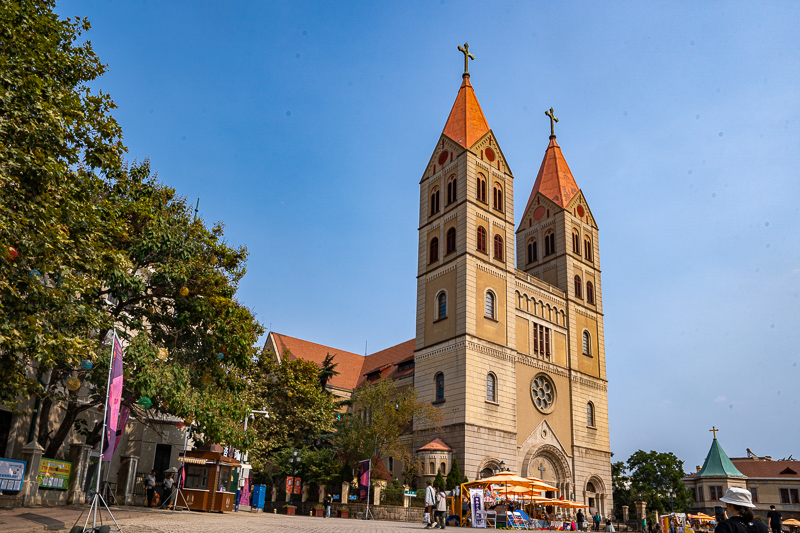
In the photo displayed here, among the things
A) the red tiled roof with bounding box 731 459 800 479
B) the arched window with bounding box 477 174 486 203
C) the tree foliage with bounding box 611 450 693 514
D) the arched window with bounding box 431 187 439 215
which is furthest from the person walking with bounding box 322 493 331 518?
the red tiled roof with bounding box 731 459 800 479

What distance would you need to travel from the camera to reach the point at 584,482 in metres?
43.0

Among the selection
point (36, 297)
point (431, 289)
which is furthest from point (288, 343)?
point (36, 297)

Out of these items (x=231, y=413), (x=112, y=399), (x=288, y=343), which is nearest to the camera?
(x=112, y=399)

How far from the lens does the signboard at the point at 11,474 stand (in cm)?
1608

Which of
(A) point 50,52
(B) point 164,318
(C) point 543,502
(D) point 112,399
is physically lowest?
(C) point 543,502

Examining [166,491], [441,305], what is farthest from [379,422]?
[166,491]

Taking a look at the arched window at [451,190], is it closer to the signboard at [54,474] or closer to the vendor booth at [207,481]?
the vendor booth at [207,481]

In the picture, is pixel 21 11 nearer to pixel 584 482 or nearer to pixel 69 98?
pixel 69 98

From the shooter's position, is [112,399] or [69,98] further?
[69,98]

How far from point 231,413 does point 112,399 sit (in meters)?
7.12

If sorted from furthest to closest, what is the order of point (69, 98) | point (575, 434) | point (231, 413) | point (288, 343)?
point (288, 343), point (575, 434), point (231, 413), point (69, 98)

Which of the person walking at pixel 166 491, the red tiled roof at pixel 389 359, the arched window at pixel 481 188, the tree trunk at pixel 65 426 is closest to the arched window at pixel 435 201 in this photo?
the arched window at pixel 481 188

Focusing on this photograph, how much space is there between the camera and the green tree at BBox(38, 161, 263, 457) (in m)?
17.7

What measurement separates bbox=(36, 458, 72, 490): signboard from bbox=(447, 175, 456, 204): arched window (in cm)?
3105
